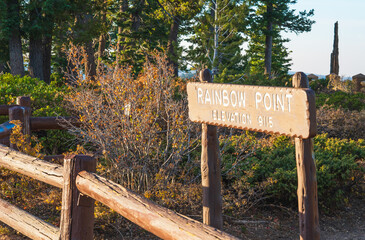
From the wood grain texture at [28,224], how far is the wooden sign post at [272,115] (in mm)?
1376

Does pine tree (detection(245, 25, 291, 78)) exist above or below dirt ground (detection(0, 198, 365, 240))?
above

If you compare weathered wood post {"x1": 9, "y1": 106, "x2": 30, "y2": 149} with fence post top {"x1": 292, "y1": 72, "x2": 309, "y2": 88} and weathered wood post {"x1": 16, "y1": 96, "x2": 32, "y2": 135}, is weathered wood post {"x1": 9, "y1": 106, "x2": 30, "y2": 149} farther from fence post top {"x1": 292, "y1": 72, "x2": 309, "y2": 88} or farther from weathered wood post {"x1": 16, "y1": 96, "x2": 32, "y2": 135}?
fence post top {"x1": 292, "y1": 72, "x2": 309, "y2": 88}

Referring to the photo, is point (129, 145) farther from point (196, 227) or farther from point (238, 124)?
point (196, 227)

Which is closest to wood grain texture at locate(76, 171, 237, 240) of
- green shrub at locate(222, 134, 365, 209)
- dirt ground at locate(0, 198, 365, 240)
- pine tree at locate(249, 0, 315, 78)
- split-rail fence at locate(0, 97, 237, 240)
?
split-rail fence at locate(0, 97, 237, 240)

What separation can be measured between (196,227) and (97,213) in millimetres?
3039

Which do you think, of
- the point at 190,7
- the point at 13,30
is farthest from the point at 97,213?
the point at 190,7

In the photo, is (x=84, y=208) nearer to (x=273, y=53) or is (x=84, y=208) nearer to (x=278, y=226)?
(x=278, y=226)

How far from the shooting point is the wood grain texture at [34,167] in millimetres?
3785

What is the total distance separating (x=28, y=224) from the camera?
4117 mm

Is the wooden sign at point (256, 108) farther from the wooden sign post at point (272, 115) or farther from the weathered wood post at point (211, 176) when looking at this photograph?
the weathered wood post at point (211, 176)

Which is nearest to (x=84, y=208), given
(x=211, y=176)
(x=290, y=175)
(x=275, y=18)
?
(x=211, y=176)

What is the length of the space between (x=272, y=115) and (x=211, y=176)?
1084 mm

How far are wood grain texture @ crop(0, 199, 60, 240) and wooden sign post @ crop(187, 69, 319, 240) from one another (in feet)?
4.52

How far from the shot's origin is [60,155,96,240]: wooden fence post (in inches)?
140
